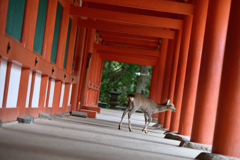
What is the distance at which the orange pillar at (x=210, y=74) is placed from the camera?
7.61 meters

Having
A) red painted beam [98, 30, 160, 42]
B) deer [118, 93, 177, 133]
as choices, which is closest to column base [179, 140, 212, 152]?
deer [118, 93, 177, 133]

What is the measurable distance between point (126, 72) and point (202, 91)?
32857 mm

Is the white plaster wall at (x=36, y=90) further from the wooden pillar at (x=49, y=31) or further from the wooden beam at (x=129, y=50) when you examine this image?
the wooden beam at (x=129, y=50)

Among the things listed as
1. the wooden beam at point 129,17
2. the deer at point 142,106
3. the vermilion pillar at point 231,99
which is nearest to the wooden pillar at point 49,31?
the wooden beam at point 129,17

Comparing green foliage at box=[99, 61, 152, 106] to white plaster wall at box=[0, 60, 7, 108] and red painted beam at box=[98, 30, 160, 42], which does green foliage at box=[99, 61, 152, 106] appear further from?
white plaster wall at box=[0, 60, 7, 108]

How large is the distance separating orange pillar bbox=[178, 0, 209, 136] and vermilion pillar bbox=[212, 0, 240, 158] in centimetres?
399

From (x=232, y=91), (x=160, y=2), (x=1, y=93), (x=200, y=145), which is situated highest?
(x=160, y=2)

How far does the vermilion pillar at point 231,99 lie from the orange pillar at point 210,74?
1.80 meters

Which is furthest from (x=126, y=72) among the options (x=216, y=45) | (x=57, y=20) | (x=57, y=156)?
(x=57, y=156)

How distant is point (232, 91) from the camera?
18.6ft

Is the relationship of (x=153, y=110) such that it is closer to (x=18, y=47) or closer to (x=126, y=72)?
(x=18, y=47)

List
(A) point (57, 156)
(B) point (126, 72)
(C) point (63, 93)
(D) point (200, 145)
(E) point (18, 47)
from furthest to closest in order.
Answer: (B) point (126, 72) → (C) point (63, 93) → (D) point (200, 145) → (E) point (18, 47) → (A) point (57, 156)

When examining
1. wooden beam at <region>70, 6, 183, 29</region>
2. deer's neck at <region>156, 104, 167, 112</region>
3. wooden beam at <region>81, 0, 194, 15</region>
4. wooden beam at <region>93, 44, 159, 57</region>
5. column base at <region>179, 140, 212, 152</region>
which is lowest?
column base at <region>179, 140, 212, 152</region>

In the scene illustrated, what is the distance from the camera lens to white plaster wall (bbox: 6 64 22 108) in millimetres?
7090
